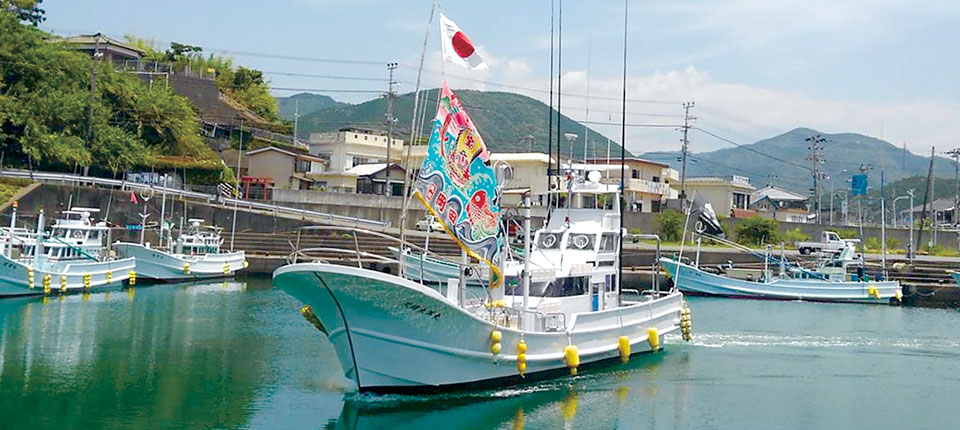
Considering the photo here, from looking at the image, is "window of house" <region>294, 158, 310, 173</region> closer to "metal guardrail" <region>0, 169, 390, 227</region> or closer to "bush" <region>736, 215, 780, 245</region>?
"metal guardrail" <region>0, 169, 390, 227</region>

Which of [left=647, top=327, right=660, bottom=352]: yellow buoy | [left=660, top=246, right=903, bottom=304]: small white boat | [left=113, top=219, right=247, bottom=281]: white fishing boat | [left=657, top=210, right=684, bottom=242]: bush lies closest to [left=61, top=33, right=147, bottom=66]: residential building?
[left=113, top=219, right=247, bottom=281]: white fishing boat

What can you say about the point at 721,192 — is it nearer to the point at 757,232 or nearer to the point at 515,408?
the point at 757,232

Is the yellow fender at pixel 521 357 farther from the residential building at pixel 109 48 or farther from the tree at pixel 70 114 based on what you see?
the residential building at pixel 109 48

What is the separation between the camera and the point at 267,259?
51.9 meters

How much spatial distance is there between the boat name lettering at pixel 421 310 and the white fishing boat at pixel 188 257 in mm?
31468

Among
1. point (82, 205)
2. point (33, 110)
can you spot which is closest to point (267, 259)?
point (82, 205)

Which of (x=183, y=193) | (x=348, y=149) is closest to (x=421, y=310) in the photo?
(x=183, y=193)

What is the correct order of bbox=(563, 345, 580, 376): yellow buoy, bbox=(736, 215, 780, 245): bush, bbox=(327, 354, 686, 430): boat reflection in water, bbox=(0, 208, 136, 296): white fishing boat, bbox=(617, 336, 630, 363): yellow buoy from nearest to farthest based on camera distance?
bbox=(327, 354, 686, 430): boat reflection in water < bbox=(563, 345, 580, 376): yellow buoy < bbox=(617, 336, 630, 363): yellow buoy < bbox=(0, 208, 136, 296): white fishing boat < bbox=(736, 215, 780, 245): bush

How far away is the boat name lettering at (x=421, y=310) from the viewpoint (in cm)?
1778

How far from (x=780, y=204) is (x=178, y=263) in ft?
238

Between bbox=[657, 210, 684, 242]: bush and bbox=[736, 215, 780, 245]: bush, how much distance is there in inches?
171

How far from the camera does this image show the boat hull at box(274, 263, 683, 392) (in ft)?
56.8

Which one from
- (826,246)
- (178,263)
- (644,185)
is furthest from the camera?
(644,185)

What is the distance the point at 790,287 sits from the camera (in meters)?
46.4
